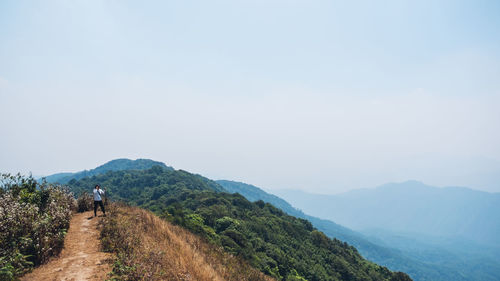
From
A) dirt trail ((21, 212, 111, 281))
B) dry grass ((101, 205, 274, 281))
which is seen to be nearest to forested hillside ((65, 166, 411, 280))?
dry grass ((101, 205, 274, 281))

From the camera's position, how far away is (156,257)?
7934 millimetres

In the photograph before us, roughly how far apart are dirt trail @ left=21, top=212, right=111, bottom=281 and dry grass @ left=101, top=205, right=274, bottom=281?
486mm

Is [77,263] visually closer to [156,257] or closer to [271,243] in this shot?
[156,257]

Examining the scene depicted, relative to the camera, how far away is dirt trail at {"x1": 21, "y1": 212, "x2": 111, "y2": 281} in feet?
23.6

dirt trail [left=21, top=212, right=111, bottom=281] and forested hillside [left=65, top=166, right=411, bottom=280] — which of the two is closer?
dirt trail [left=21, top=212, right=111, bottom=281]

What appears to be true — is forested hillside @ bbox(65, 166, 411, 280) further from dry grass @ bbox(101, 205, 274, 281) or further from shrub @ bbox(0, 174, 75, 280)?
shrub @ bbox(0, 174, 75, 280)

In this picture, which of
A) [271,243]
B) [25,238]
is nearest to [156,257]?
[25,238]

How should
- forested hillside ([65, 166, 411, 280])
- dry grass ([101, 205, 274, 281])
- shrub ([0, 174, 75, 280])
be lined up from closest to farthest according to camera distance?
1. shrub ([0, 174, 75, 280])
2. dry grass ([101, 205, 274, 281])
3. forested hillside ([65, 166, 411, 280])

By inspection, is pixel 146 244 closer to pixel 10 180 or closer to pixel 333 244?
pixel 10 180

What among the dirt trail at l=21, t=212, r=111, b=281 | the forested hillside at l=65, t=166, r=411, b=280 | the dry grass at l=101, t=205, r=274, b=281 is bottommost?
the forested hillside at l=65, t=166, r=411, b=280

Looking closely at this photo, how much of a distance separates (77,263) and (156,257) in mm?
2895

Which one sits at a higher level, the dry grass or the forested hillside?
the dry grass

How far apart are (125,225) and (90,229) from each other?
8.61 feet

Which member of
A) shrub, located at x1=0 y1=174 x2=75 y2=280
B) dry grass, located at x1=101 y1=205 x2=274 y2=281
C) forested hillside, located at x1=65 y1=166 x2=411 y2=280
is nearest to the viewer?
shrub, located at x1=0 y1=174 x2=75 y2=280
